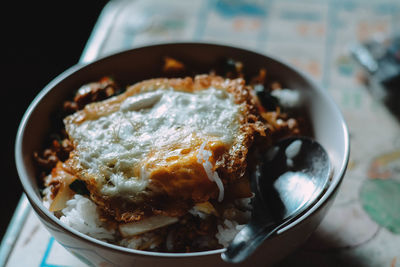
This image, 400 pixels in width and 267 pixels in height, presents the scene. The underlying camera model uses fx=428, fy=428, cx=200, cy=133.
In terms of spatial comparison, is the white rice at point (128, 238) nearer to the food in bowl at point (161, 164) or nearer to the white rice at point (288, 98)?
the food in bowl at point (161, 164)

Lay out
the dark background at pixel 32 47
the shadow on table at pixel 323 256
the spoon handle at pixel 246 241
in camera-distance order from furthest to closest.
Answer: the dark background at pixel 32 47
the shadow on table at pixel 323 256
the spoon handle at pixel 246 241

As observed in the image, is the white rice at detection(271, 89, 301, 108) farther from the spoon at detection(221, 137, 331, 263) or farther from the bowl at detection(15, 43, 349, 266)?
the spoon at detection(221, 137, 331, 263)

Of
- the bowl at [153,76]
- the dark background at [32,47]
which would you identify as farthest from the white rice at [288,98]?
the dark background at [32,47]

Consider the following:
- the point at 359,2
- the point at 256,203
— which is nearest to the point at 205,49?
the point at 256,203

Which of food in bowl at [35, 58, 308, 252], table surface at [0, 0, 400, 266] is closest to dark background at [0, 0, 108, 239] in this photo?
table surface at [0, 0, 400, 266]

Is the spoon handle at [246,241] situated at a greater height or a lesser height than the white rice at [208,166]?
lesser

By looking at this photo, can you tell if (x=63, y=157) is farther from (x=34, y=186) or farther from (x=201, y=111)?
(x=201, y=111)

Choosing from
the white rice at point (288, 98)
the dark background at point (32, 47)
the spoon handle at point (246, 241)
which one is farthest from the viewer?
the dark background at point (32, 47)
